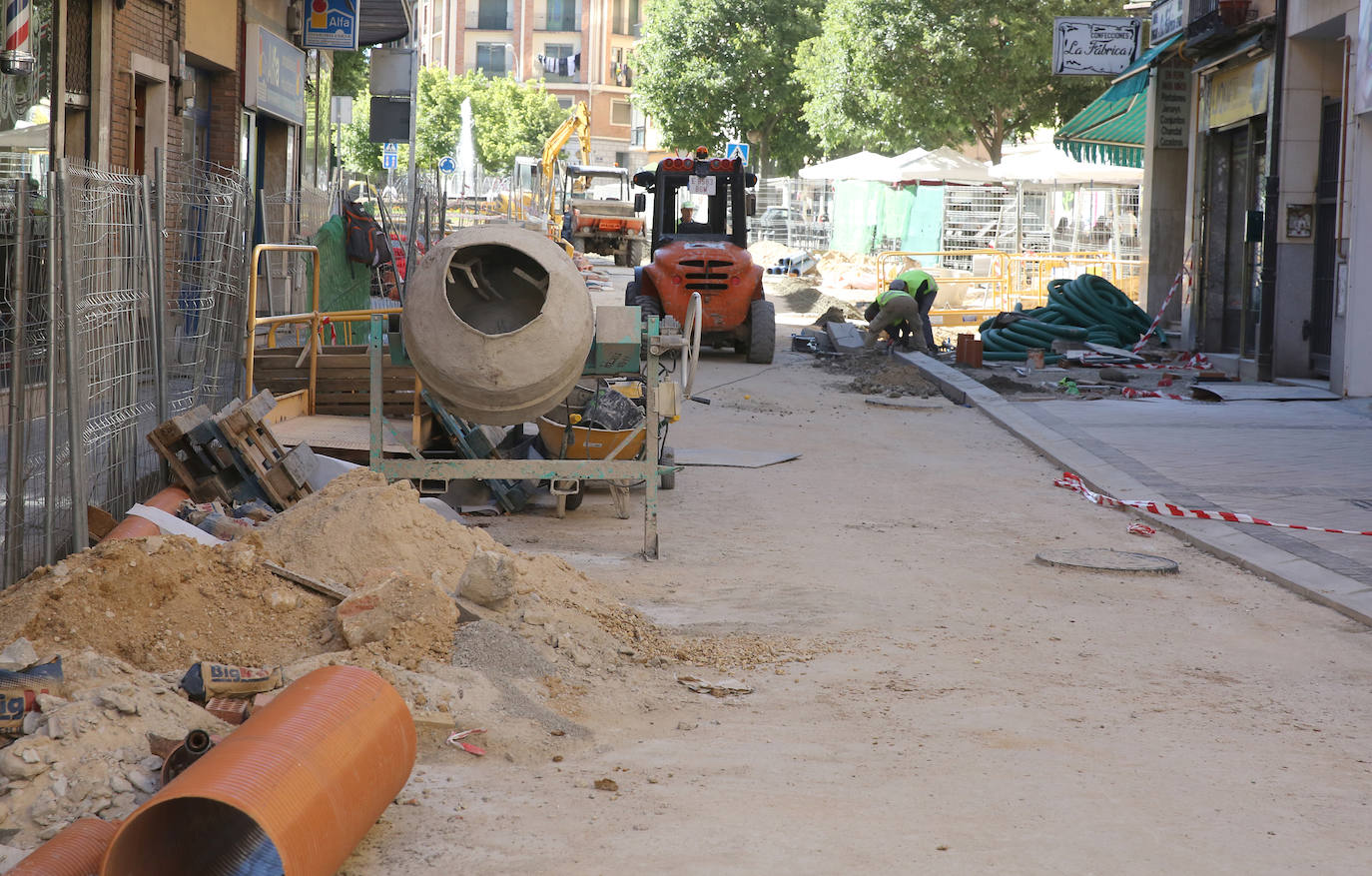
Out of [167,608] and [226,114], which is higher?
[226,114]

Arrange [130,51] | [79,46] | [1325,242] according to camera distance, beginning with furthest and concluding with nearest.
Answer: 1. [1325,242]
2. [130,51]
3. [79,46]

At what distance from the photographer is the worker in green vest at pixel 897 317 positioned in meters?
18.3

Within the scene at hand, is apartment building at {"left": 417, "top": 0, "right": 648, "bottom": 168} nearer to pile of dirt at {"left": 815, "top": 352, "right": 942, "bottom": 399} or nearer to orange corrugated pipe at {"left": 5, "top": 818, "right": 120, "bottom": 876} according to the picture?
pile of dirt at {"left": 815, "top": 352, "right": 942, "bottom": 399}

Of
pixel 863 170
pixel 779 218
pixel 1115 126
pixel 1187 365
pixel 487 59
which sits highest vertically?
pixel 487 59

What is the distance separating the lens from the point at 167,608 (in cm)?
493

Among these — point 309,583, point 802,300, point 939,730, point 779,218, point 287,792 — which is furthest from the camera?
point 779,218

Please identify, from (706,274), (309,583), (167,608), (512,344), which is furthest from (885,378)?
(167,608)

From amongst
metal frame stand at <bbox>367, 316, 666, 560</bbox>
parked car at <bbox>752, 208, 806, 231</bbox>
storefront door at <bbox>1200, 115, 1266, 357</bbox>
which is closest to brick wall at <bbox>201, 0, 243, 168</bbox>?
metal frame stand at <bbox>367, 316, 666, 560</bbox>

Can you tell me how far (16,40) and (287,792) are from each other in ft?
27.6

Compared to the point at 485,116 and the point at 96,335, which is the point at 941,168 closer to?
the point at 96,335

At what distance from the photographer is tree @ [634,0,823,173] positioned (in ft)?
162

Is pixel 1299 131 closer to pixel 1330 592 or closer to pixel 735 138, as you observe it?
pixel 1330 592

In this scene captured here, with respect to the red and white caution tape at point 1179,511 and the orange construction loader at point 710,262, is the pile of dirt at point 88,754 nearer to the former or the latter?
the red and white caution tape at point 1179,511

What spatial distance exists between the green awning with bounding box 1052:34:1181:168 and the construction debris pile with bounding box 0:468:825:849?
1612cm
